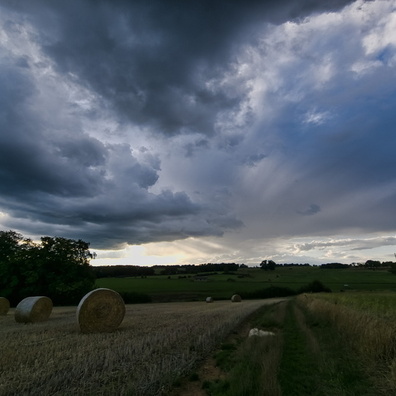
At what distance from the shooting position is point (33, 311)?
20453mm

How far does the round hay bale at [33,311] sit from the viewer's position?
2039 centimetres

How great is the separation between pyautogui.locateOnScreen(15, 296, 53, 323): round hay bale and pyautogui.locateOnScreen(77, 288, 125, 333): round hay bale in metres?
6.99

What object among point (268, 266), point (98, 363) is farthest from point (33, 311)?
point (268, 266)

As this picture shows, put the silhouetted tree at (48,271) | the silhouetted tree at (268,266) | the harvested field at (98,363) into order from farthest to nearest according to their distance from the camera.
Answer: the silhouetted tree at (268,266)
the silhouetted tree at (48,271)
the harvested field at (98,363)

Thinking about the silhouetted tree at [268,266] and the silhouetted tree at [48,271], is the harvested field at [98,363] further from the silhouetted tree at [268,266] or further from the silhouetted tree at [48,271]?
the silhouetted tree at [268,266]

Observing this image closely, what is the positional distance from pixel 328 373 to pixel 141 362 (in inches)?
192

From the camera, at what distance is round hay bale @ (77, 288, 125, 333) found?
15.1 m

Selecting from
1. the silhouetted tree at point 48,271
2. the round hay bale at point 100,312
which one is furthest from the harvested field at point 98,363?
the silhouetted tree at point 48,271

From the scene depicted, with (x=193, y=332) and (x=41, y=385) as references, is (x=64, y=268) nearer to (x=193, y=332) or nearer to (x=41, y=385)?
(x=193, y=332)

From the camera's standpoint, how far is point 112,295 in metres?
16.5

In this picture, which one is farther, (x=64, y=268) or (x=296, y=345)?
(x=64, y=268)

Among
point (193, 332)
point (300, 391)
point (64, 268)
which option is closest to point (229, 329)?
point (193, 332)

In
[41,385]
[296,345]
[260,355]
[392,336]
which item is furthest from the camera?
[296,345]

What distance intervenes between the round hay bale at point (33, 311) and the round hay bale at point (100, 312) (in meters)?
6.99
